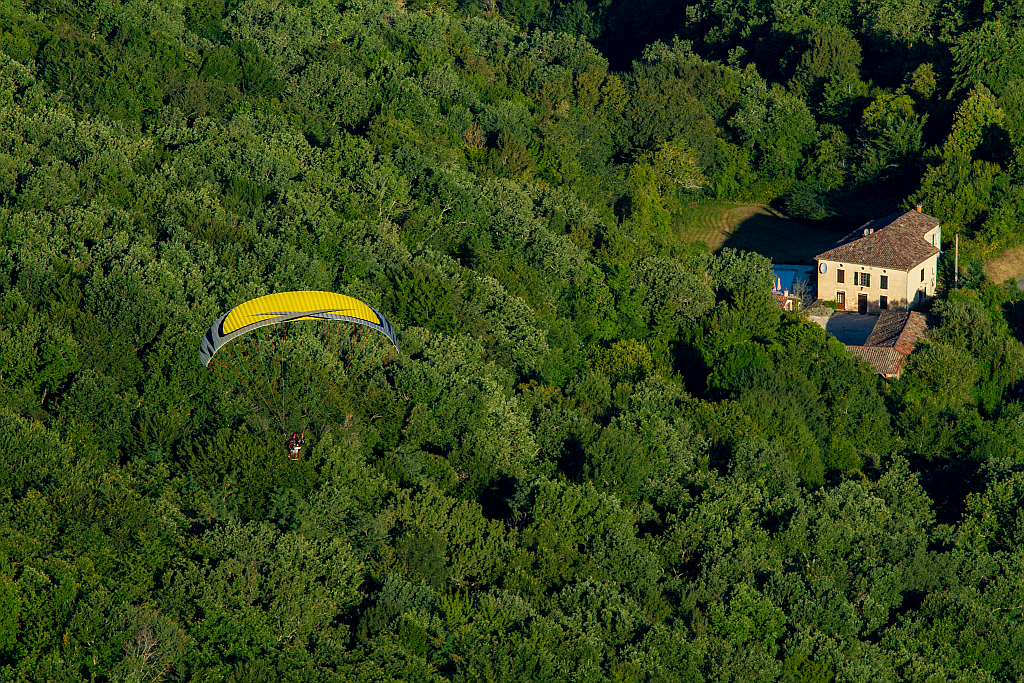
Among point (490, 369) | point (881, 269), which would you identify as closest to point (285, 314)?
point (490, 369)

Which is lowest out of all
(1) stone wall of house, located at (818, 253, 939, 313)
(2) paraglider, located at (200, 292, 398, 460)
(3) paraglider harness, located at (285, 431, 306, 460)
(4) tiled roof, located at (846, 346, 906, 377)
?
(3) paraglider harness, located at (285, 431, 306, 460)

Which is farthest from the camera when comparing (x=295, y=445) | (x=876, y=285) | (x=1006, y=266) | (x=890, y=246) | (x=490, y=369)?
(x=1006, y=266)

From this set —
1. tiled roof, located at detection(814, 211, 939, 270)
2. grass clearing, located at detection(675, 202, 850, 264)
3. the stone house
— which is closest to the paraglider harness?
tiled roof, located at detection(814, 211, 939, 270)

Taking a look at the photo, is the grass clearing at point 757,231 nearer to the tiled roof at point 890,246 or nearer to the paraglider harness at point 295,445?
the tiled roof at point 890,246

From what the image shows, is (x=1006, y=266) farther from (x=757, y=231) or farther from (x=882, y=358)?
(x=882, y=358)

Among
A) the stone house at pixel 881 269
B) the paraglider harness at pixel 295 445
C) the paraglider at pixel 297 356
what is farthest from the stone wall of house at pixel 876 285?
the paraglider harness at pixel 295 445

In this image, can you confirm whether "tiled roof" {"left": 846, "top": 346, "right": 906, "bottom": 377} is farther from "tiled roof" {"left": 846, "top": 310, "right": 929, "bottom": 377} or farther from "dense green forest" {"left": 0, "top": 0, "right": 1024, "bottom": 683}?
"dense green forest" {"left": 0, "top": 0, "right": 1024, "bottom": 683}
